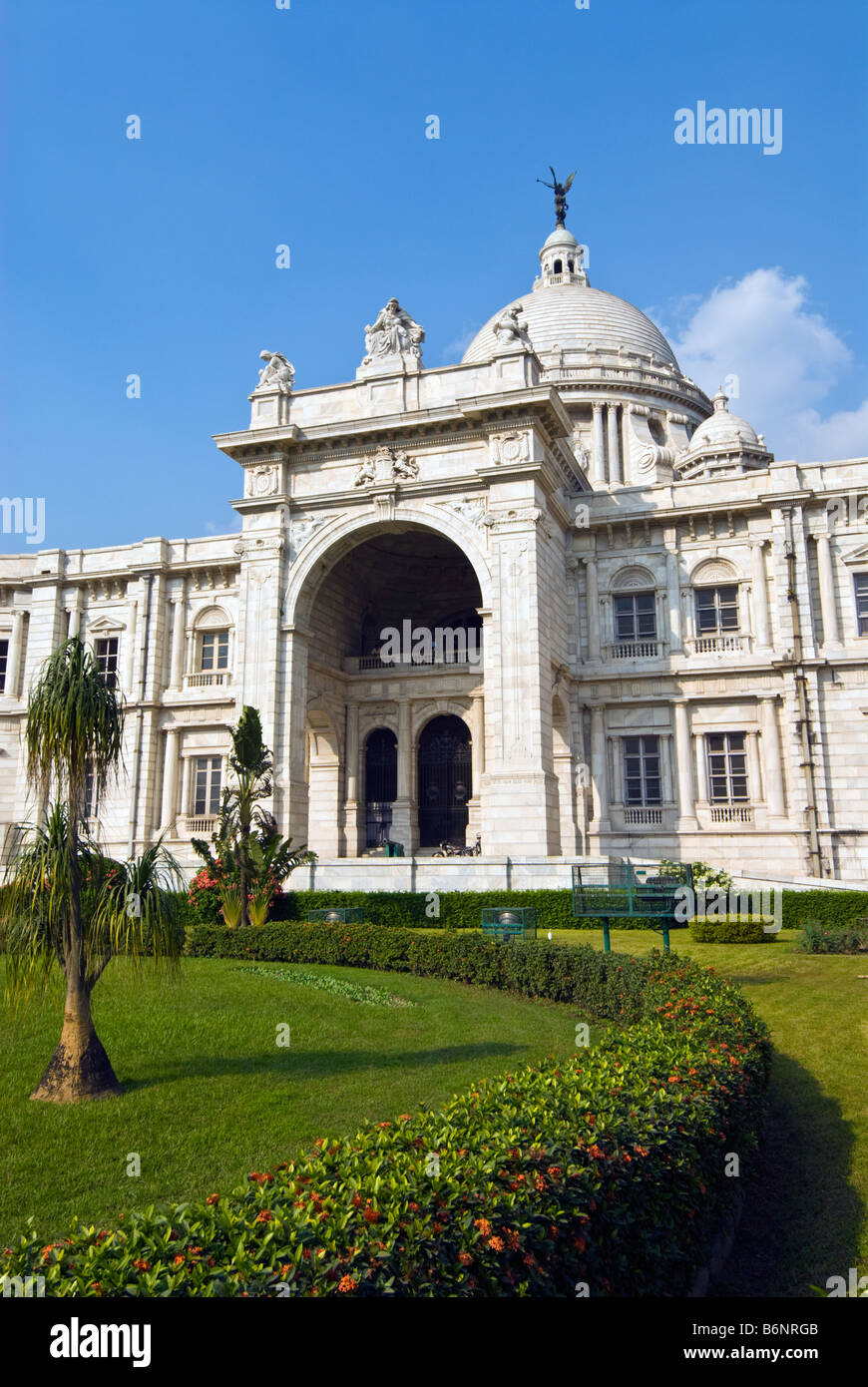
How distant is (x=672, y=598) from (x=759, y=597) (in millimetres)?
2751

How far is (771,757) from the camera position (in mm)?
29219

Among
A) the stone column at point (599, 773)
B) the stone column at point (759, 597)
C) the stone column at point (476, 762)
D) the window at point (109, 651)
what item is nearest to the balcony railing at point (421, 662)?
the stone column at point (476, 762)

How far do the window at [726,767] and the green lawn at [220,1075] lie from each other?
57.4 feet

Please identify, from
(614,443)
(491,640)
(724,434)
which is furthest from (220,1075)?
(614,443)

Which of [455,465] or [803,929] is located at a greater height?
[455,465]

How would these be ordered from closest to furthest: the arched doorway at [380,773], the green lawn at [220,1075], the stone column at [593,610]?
1. the green lawn at [220,1075]
2. the stone column at [593,610]
3. the arched doorway at [380,773]

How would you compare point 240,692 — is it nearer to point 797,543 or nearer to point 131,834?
point 131,834

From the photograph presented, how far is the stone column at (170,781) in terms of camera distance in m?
35.4

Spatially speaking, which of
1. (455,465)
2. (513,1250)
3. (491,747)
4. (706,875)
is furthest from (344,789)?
(513,1250)

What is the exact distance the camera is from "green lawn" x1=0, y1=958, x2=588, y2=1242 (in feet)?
22.7

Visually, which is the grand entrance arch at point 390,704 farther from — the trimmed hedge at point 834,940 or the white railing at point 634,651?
the trimmed hedge at point 834,940
